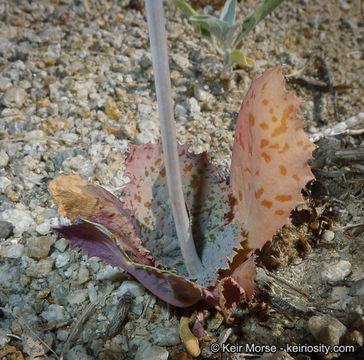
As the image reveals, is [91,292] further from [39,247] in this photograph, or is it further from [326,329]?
[326,329]

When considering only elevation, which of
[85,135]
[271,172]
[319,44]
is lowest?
[85,135]

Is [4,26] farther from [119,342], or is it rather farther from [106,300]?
[119,342]

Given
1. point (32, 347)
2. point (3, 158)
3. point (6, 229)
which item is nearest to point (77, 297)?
point (32, 347)

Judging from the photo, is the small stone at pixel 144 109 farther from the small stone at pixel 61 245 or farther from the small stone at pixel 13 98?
the small stone at pixel 61 245

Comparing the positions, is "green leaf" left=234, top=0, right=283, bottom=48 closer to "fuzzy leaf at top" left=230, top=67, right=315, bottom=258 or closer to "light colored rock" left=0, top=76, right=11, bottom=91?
"fuzzy leaf at top" left=230, top=67, right=315, bottom=258

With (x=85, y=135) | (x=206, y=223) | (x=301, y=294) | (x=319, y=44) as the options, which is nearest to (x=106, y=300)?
(x=206, y=223)

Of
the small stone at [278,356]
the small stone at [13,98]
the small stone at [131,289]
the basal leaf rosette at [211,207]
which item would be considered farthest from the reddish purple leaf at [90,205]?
the small stone at [13,98]
